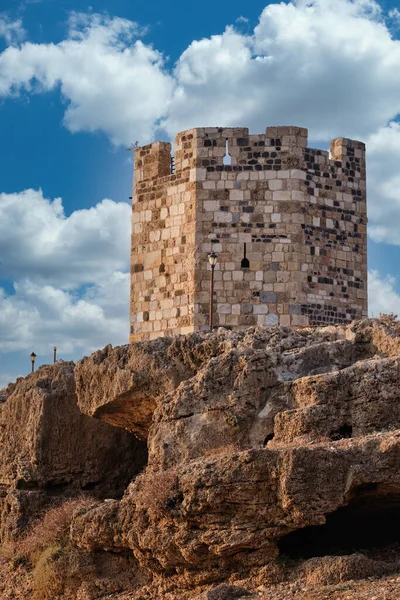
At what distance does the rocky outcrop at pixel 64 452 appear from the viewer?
13570mm

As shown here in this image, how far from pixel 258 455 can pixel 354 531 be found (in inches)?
65.3

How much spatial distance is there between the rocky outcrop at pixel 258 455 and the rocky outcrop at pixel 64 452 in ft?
5.34

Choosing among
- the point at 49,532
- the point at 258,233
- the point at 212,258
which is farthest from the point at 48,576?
the point at 258,233

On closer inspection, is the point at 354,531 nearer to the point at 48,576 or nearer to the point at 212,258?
the point at 48,576

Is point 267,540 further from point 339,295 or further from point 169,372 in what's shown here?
point 339,295

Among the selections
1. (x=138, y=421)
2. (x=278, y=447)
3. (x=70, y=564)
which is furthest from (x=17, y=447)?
(x=278, y=447)

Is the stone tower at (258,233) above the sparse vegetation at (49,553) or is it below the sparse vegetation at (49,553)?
above

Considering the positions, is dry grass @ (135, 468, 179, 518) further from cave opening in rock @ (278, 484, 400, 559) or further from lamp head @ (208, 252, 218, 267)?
lamp head @ (208, 252, 218, 267)

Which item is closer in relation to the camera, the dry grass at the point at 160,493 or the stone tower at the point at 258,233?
the dry grass at the point at 160,493

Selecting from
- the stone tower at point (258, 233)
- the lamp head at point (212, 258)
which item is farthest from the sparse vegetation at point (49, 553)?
the stone tower at point (258, 233)

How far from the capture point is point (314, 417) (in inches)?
394

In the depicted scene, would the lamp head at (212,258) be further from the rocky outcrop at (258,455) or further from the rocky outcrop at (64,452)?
the rocky outcrop at (258,455)

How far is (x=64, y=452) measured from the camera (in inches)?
539

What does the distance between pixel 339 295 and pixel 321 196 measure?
2.02 m
